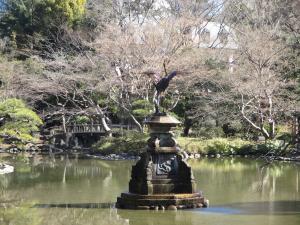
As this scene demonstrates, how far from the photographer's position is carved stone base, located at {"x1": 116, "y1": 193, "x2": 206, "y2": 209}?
9.70 metres

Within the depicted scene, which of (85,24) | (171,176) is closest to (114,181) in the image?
(171,176)

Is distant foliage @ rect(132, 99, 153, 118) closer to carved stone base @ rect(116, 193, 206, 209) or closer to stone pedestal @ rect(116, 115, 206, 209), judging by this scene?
stone pedestal @ rect(116, 115, 206, 209)

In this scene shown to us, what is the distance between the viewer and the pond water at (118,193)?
880cm

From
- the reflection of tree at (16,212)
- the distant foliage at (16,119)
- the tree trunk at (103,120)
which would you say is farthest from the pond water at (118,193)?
the tree trunk at (103,120)

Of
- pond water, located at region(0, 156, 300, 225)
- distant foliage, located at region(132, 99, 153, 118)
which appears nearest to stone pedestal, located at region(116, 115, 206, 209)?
pond water, located at region(0, 156, 300, 225)

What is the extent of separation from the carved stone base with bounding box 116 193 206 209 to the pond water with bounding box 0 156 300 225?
0.27 metres

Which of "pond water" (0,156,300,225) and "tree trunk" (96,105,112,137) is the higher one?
"tree trunk" (96,105,112,137)

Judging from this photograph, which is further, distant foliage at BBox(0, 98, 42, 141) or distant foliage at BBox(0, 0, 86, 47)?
distant foliage at BBox(0, 0, 86, 47)

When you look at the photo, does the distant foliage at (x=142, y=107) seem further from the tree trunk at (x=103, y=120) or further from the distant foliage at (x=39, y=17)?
the distant foliage at (x=39, y=17)

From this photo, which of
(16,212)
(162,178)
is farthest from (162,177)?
(16,212)

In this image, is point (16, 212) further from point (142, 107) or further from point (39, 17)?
point (39, 17)

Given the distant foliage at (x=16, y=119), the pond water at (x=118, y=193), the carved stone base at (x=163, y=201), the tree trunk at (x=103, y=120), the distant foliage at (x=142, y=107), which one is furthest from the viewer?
the tree trunk at (x=103, y=120)

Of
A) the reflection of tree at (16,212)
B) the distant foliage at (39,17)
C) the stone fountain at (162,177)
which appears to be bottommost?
the reflection of tree at (16,212)

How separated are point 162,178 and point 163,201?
49 cm
